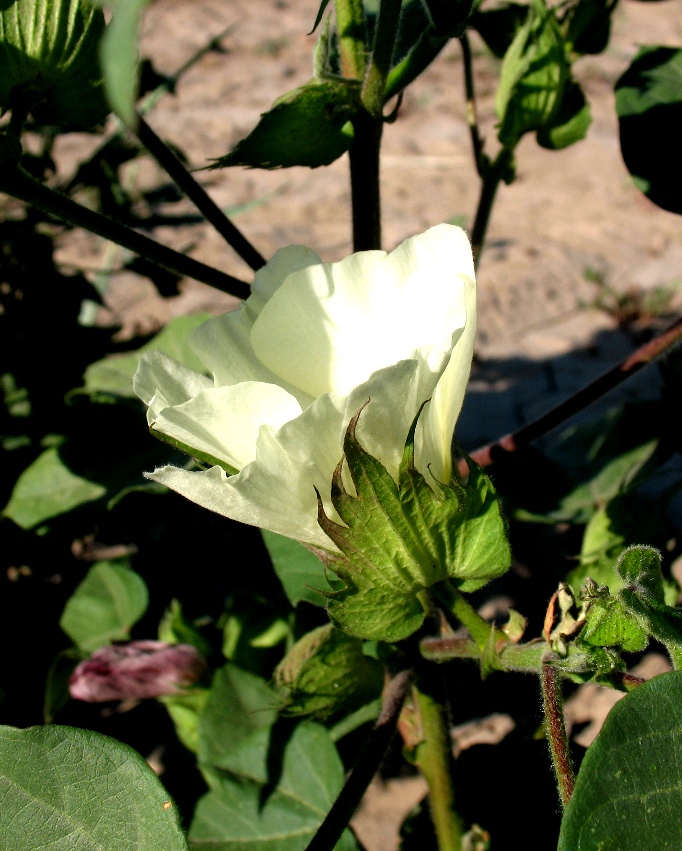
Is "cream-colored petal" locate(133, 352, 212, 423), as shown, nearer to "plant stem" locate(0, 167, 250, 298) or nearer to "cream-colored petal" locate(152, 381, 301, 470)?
"cream-colored petal" locate(152, 381, 301, 470)

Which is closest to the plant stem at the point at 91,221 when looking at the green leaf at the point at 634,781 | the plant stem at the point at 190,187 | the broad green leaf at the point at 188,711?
the plant stem at the point at 190,187

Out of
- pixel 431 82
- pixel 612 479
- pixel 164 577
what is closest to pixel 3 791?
pixel 164 577

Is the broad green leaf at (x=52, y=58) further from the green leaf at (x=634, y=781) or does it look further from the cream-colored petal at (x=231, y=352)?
the green leaf at (x=634, y=781)

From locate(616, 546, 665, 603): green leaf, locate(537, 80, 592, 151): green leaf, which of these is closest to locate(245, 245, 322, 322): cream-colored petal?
locate(616, 546, 665, 603): green leaf

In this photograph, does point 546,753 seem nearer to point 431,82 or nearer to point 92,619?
point 92,619

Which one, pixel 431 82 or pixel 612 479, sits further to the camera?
pixel 431 82

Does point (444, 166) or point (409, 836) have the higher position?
point (444, 166)

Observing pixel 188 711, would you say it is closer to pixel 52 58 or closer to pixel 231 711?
pixel 231 711
